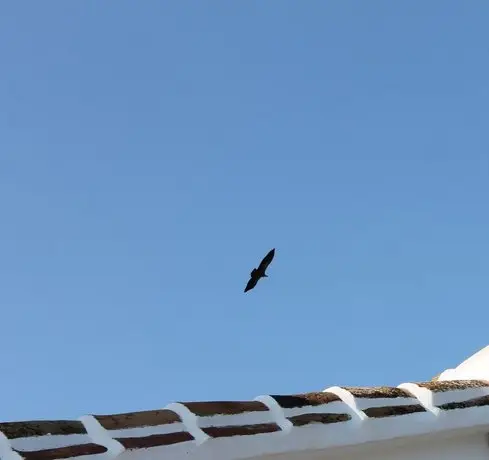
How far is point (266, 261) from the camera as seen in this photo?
13.1ft

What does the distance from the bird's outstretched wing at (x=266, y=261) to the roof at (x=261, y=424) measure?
72 centimetres

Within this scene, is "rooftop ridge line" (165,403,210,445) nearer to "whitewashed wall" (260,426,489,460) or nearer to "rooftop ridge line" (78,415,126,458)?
"rooftop ridge line" (78,415,126,458)

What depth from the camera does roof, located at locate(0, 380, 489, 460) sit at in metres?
2.69

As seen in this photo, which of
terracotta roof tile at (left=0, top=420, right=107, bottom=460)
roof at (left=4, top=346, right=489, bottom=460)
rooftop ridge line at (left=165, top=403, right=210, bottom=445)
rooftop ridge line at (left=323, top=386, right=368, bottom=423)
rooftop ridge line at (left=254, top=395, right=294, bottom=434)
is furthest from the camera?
rooftop ridge line at (left=323, top=386, right=368, bottom=423)

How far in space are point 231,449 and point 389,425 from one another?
2.64 feet

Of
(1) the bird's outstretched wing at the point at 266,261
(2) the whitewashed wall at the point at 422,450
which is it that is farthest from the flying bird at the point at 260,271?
(2) the whitewashed wall at the point at 422,450

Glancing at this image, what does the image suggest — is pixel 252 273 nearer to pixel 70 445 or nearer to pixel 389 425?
pixel 389 425

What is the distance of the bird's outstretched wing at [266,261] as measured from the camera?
3.98m

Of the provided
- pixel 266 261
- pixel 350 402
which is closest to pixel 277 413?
pixel 350 402

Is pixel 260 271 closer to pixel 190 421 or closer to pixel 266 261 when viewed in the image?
pixel 266 261

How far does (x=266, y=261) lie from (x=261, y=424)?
103cm

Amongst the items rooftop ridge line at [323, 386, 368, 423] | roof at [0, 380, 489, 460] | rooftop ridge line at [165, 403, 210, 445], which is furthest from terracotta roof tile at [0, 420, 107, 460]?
rooftop ridge line at [323, 386, 368, 423]

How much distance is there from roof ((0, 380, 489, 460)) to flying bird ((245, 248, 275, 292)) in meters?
0.67

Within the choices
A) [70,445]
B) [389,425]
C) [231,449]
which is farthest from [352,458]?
[70,445]
